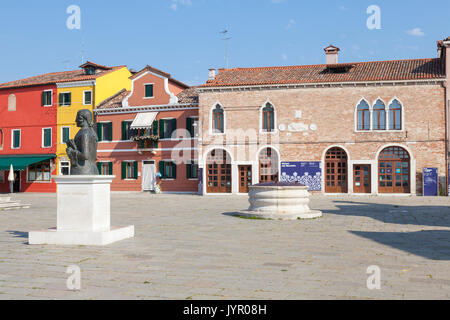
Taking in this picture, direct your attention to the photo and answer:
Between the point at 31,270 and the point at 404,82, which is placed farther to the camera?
the point at 404,82

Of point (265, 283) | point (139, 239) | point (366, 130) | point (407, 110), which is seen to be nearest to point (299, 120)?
point (366, 130)

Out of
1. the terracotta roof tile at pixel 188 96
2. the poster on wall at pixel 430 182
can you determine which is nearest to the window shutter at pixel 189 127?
the terracotta roof tile at pixel 188 96

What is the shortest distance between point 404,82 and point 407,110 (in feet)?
5.39

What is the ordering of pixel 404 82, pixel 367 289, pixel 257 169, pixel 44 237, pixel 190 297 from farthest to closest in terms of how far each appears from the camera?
pixel 257 169, pixel 404 82, pixel 44 237, pixel 367 289, pixel 190 297

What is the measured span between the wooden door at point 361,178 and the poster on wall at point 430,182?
3.02 metres

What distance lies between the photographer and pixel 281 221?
11.9m

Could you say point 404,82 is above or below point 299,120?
above

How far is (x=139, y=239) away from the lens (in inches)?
342

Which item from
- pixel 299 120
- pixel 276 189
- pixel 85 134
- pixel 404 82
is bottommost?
pixel 276 189

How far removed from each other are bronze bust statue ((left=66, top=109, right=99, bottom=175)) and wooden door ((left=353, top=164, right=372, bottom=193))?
69.0ft

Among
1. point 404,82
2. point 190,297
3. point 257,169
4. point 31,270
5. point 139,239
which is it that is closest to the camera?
point 190,297

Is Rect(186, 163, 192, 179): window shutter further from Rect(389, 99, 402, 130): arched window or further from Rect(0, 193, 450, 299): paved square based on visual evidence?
Rect(0, 193, 450, 299): paved square

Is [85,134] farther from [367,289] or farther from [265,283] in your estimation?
[367,289]

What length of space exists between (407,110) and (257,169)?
9567 millimetres
